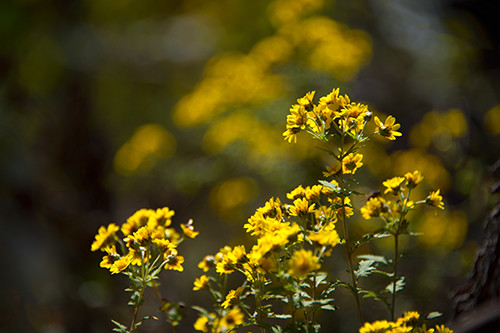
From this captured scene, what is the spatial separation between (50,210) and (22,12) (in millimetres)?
2254

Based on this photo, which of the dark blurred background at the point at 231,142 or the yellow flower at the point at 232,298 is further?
the dark blurred background at the point at 231,142

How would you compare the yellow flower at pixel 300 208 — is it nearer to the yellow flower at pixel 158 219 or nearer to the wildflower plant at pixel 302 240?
the wildflower plant at pixel 302 240

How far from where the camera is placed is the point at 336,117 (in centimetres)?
96

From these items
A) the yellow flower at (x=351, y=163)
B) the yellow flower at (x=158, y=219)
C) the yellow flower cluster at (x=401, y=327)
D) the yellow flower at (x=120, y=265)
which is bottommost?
the yellow flower cluster at (x=401, y=327)

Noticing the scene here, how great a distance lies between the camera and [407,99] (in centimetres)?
342

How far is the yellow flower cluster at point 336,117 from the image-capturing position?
37.1 inches

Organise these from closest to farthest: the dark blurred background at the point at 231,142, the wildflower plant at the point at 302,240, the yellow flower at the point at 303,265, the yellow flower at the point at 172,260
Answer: the yellow flower at the point at 303,265 → the wildflower plant at the point at 302,240 → the yellow flower at the point at 172,260 → the dark blurred background at the point at 231,142

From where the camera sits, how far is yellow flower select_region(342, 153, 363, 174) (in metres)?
0.98

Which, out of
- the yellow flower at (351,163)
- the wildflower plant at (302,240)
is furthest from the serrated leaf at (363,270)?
the yellow flower at (351,163)

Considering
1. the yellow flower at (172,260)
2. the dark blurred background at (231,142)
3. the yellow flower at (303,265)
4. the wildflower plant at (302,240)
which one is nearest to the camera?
the yellow flower at (303,265)

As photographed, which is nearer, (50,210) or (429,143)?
(429,143)

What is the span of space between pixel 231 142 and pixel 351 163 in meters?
1.85

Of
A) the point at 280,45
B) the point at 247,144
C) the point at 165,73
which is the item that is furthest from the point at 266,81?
the point at 165,73

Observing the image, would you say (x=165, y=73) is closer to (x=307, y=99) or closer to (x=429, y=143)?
(x=429, y=143)
